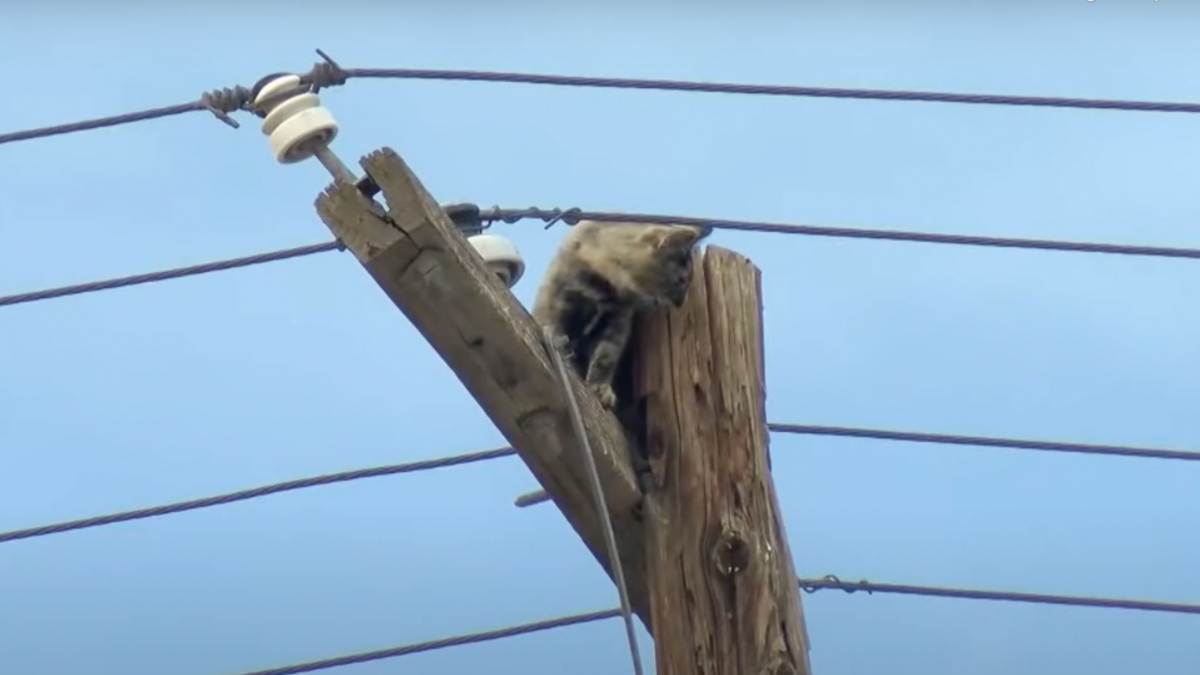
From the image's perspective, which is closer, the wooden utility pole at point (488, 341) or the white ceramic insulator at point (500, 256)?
the wooden utility pole at point (488, 341)

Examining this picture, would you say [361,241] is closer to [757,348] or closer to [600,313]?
[757,348]

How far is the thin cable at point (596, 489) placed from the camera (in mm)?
2787

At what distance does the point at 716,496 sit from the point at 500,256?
65 centimetres

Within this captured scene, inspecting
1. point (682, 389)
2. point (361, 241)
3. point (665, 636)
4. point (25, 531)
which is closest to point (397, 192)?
point (361, 241)

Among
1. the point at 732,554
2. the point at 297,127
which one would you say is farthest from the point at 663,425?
the point at 297,127

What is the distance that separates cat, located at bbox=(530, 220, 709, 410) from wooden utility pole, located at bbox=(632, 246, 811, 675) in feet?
0.53

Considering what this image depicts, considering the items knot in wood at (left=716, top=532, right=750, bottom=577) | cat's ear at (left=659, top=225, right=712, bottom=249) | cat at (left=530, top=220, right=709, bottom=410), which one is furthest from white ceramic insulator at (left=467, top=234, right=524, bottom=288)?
cat's ear at (left=659, top=225, right=712, bottom=249)

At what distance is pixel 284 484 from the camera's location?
4027 millimetres

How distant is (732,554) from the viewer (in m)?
2.92

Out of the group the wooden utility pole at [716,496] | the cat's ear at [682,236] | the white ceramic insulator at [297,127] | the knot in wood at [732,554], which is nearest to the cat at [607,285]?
the cat's ear at [682,236]

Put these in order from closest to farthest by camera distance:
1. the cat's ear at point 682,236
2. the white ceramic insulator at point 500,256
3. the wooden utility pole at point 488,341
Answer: the wooden utility pole at point 488,341
the white ceramic insulator at point 500,256
the cat's ear at point 682,236

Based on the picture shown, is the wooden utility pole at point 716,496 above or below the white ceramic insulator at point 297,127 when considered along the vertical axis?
below

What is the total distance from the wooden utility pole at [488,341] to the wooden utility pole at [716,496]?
96 millimetres

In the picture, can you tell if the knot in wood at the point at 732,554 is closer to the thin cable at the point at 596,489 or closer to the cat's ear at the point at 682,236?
the thin cable at the point at 596,489
